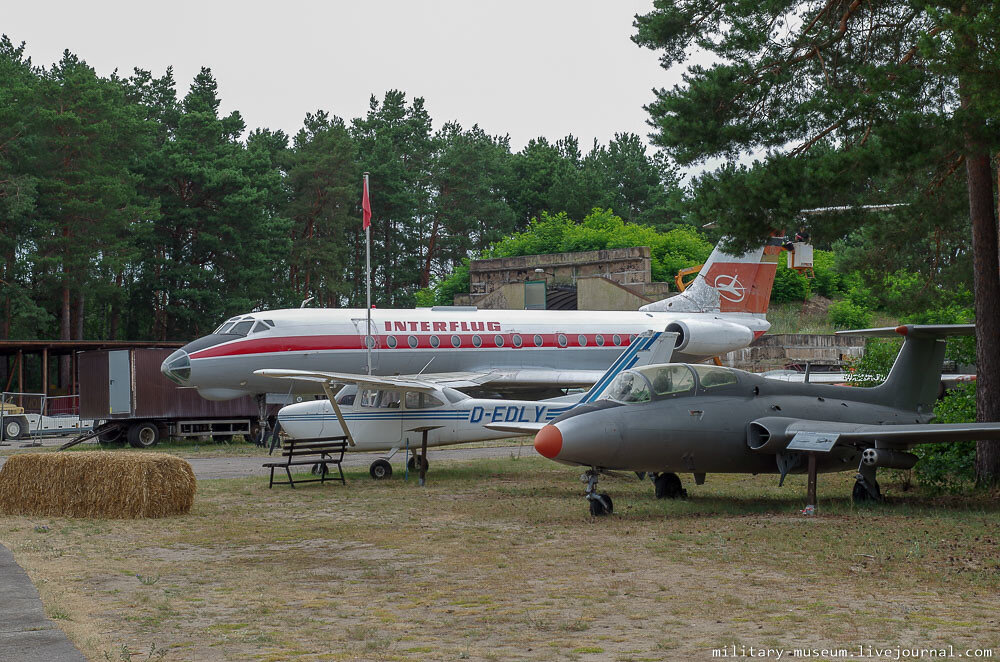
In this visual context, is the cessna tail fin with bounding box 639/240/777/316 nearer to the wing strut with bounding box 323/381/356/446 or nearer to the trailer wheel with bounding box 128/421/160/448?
the trailer wheel with bounding box 128/421/160/448

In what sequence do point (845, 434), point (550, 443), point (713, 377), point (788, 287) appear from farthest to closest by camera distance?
point (788, 287) < point (713, 377) < point (550, 443) < point (845, 434)

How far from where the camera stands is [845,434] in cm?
1248

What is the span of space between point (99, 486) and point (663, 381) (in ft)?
24.3

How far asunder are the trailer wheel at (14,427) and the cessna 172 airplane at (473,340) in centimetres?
1078

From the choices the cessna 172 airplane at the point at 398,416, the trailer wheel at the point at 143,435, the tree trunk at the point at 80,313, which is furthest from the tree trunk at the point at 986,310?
the tree trunk at the point at 80,313

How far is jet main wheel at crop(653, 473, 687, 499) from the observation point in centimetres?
1482

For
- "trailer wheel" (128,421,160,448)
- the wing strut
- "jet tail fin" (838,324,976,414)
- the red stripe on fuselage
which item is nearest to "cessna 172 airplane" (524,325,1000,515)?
"jet tail fin" (838,324,976,414)

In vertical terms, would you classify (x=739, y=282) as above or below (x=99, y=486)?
above

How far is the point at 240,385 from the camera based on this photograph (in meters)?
25.8

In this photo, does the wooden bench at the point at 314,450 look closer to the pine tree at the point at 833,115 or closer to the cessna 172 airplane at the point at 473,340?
the cessna 172 airplane at the point at 473,340

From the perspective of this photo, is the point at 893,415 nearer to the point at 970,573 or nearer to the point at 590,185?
the point at 970,573

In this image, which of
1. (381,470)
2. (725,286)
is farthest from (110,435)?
(725,286)

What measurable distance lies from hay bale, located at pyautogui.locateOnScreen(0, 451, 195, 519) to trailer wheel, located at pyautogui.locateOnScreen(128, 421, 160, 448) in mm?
15528

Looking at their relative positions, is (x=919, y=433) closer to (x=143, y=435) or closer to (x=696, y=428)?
(x=696, y=428)
